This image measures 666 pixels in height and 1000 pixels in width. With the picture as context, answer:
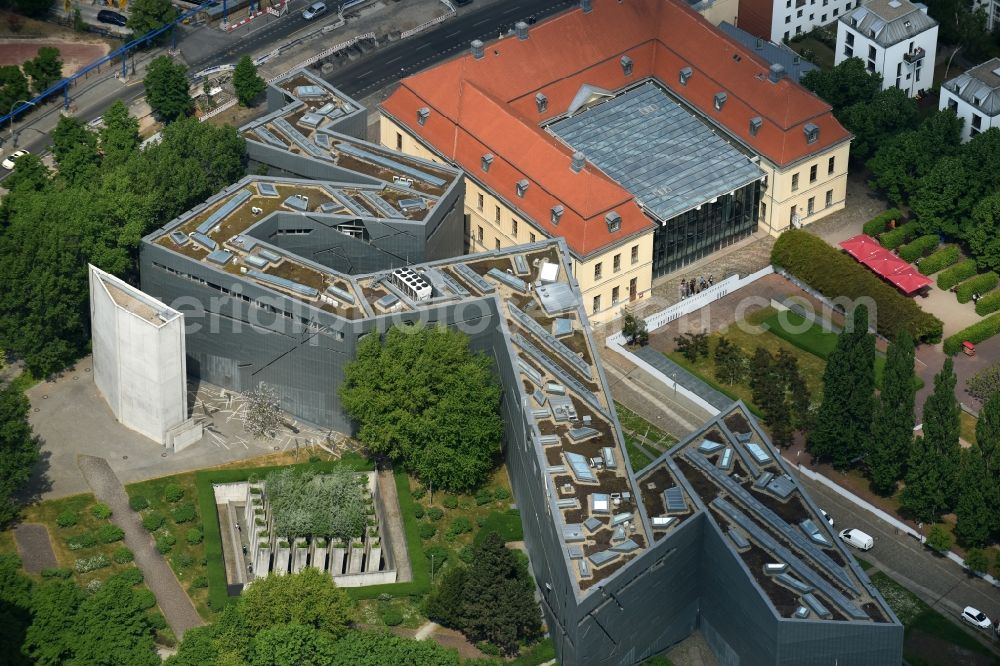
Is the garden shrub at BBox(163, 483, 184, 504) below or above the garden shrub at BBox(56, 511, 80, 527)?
below

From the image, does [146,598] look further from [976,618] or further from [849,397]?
[976,618]

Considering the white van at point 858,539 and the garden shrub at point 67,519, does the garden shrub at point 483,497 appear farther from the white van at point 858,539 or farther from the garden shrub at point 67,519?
the garden shrub at point 67,519

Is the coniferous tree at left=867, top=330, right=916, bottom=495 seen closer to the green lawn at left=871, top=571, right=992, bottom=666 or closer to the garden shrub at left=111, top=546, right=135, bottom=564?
the green lawn at left=871, top=571, right=992, bottom=666

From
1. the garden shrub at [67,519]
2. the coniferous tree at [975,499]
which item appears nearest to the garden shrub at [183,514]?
the garden shrub at [67,519]

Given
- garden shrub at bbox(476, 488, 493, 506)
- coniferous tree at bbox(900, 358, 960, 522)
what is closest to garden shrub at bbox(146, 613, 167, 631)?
garden shrub at bbox(476, 488, 493, 506)

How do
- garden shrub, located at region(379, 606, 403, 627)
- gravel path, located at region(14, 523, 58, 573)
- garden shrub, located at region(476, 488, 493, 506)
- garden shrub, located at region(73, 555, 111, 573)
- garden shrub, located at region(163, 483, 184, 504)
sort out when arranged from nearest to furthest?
1. garden shrub, located at region(379, 606, 403, 627)
2. garden shrub, located at region(73, 555, 111, 573)
3. gravel path, located at region(14, 523, 58, 573)
4. garden shrub, located at region(163, 483, 184, 504)
5. garden shrub, located at region(476, 488, 493, 506)

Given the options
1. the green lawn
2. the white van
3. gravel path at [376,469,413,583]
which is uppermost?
gravel path at [376,469,413,583]

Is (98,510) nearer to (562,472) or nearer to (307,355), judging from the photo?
(307,355)

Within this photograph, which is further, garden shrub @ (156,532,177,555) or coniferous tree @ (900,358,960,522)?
garden shrub @ (156,532,177,555)
